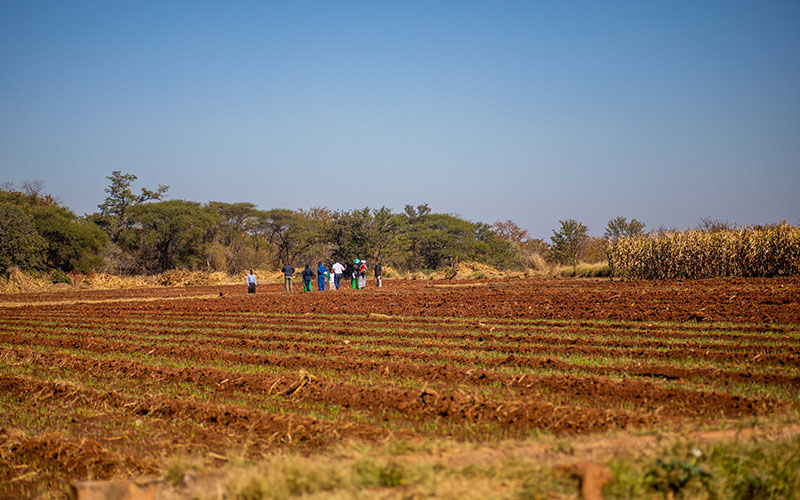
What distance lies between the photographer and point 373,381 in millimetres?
10023

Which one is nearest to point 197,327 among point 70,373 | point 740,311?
point 70,373

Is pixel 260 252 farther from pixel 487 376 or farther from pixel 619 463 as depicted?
pixel 619 463

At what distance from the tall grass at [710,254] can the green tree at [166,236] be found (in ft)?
121

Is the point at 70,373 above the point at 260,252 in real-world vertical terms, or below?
below

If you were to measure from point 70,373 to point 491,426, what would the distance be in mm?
8094

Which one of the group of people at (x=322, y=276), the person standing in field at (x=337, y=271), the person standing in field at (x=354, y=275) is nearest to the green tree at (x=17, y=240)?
the group of people at (x=322, y=276)

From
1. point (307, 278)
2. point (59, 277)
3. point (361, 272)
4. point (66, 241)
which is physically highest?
point (66, 241)

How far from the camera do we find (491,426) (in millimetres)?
7320

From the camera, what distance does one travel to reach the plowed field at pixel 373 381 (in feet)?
23.1

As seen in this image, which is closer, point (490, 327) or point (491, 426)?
point (491, 426)

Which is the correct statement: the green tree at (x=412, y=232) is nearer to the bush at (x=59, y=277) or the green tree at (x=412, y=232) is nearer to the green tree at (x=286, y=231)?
the green tree at (x=286, y=231)

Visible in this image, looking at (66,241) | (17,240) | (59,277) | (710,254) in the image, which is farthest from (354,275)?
(66,241)

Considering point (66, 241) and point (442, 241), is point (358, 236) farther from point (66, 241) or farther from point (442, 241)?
point (66, 241)

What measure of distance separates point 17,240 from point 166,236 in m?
13.7
